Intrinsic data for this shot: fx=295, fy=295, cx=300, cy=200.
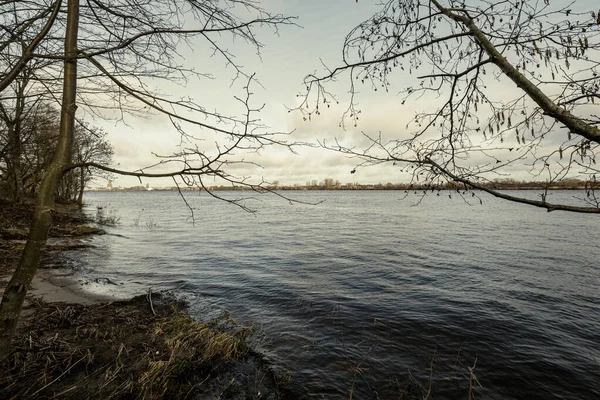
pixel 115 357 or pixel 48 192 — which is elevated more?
pixel 48 192

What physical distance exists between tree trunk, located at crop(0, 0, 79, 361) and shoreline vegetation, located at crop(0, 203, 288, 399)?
1603mm

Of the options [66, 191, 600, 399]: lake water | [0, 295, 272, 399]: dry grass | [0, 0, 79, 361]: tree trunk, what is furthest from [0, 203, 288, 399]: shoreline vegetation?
[0, 0, 79, 361]: tree trunk

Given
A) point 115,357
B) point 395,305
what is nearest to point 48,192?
point 115,357

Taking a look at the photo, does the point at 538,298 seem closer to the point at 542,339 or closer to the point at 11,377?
the point at 542,339

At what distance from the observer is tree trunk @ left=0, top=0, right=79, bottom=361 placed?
2.76 meters

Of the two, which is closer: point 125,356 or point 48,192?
point 48,192

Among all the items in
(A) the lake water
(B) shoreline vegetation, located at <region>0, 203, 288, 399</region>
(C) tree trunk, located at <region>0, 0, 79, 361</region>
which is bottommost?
(A) the lake water

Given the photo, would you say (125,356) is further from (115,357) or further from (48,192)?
(48,192)

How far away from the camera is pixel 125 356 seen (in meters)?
4.85

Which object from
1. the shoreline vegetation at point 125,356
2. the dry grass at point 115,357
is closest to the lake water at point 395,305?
the shoreline vegetation at point 125,356

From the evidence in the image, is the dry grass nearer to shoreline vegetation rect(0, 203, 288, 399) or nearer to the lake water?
shoreline vegetation rect(0, 203, 288, 399)

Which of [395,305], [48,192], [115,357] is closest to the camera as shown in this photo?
[48,192]

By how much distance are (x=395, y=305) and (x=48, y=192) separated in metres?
9.04

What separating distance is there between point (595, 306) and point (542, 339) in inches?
163
